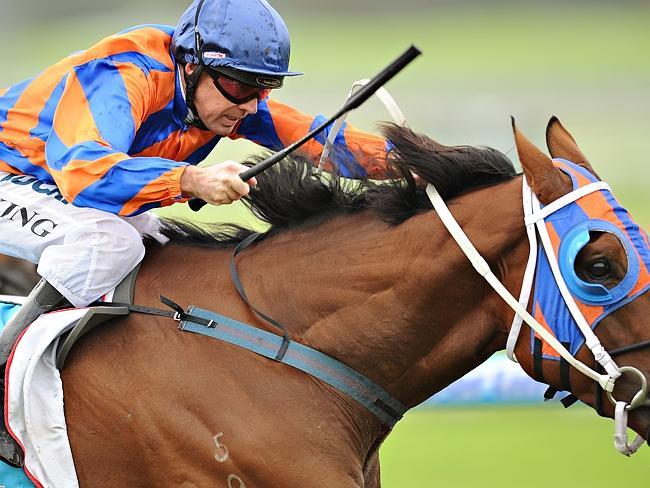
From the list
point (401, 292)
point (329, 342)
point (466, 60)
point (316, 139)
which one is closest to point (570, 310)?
point (401, 292)

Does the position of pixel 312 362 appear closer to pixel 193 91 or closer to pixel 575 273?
pixel 575 273

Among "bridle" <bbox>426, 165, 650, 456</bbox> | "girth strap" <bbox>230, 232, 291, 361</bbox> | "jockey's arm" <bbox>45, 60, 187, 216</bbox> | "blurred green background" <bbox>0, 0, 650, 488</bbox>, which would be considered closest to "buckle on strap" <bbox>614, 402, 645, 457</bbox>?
"bridle" <bbox>426, 165, 650, 456</bbox>

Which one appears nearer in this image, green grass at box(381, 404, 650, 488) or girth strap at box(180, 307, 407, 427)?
girth strap at box(180, 307, 407, 427)

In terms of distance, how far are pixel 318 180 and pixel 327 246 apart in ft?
0.82

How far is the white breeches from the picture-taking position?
133 inches

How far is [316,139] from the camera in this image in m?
4.18

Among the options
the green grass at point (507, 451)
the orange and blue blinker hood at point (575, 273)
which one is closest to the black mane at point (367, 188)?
the orange and blue blinker hood at point (575, 273)

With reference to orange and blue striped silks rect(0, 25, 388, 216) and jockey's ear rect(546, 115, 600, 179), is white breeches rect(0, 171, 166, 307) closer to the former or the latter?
orange and blue striped silks rect(0, 25, 388, 216)

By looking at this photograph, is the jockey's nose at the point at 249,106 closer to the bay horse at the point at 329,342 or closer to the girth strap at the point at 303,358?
the bay horse at the point at 329,342

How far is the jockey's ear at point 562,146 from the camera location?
3297 mm

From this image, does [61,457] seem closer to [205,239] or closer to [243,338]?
[243,338]

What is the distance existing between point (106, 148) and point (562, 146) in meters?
1.39

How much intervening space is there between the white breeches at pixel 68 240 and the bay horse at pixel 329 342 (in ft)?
0.46

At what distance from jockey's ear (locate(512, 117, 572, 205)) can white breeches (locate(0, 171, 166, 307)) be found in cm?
128
